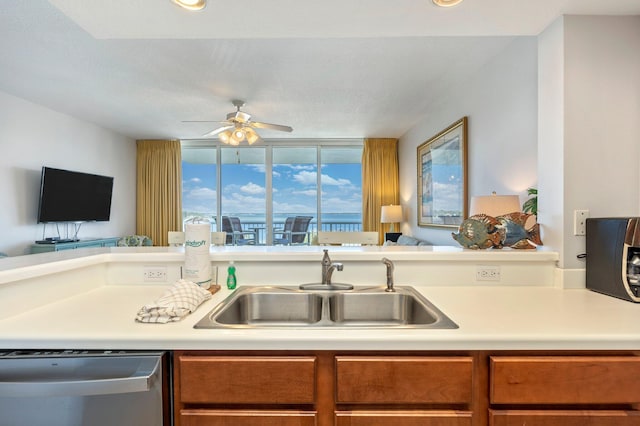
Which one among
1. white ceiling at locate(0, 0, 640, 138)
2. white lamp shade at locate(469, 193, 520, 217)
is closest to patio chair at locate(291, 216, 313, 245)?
white ceiling at locate(0, 0, 640, 138)

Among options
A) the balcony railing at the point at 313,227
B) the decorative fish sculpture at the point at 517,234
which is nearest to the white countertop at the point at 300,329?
the decorative fish sculpture at the point at 517,234

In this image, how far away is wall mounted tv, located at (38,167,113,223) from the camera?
3.99 metres

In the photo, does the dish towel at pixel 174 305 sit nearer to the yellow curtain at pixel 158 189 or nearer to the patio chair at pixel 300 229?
the patio chair at pixel 300 229

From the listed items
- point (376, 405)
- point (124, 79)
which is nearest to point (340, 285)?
point (376, 405)

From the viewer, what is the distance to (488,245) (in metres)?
1.52

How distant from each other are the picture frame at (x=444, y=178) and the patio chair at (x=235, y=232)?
11.2ft

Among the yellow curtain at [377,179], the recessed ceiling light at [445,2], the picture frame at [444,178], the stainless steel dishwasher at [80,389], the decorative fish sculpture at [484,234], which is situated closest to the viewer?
the stainless steel dishwasher at [80,389]

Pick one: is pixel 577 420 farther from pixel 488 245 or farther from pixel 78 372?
pixel 78 372

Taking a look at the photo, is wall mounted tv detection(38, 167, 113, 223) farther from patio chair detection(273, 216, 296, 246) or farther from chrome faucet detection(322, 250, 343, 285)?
chrome faucet detection(322, 250, 343, 285)

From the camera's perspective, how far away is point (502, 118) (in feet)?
8.52

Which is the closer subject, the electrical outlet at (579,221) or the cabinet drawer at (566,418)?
the cabinet drawer at (566,418)

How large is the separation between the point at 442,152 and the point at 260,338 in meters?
3.43

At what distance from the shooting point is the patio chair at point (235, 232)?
20.4 ft

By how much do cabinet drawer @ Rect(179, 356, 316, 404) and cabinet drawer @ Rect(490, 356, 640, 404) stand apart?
0.50 m
